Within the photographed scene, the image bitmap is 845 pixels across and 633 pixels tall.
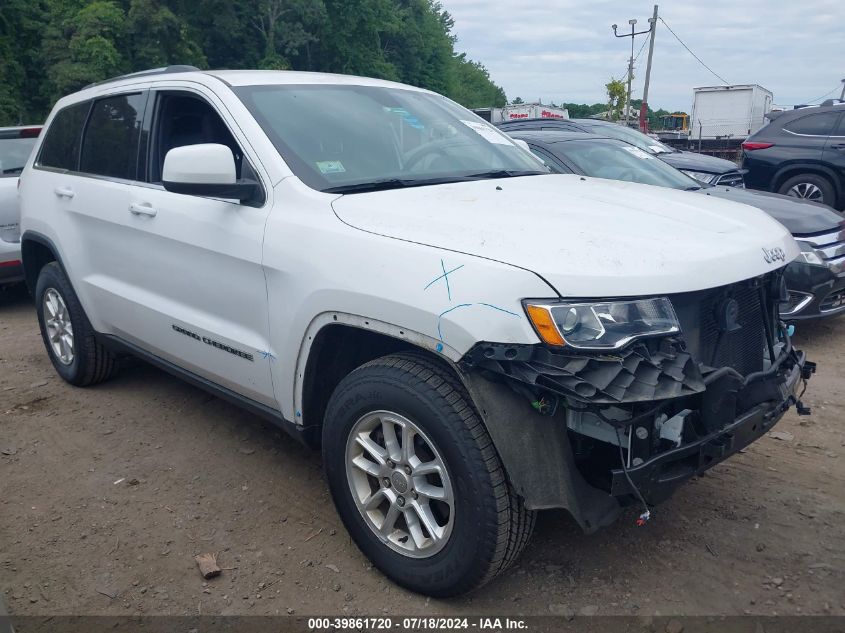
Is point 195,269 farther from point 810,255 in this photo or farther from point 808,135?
point 808,135

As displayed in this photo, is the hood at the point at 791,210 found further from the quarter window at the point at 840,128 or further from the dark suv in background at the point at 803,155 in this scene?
the quarter window at the point at 840,128

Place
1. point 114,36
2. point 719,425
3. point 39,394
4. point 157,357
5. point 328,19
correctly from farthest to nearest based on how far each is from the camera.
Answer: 1. point 328,19
2. point 114,36
3. point 39,394
4. point 157,357
5. point 719,425

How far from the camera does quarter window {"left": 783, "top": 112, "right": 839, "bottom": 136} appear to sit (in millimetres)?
10403

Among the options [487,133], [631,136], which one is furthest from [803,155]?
[487,133]

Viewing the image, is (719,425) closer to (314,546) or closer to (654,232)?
(654,232)

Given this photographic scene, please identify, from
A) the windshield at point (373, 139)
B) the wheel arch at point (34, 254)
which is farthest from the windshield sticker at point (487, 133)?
the wheel arch at point (34, 254)

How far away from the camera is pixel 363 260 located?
2.58 m

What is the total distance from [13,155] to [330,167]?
593 centimetres

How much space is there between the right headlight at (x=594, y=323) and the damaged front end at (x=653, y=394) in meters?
0.02

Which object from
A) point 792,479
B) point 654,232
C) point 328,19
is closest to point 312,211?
point 654,232

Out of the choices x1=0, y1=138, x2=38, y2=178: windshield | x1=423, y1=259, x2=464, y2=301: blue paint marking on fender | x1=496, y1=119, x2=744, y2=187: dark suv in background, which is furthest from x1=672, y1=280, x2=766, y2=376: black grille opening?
x1=0, y1=138, x2=38, y2=178: windshield

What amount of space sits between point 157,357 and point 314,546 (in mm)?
1515

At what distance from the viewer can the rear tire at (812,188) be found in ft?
33.6

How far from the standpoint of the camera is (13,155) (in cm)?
756
